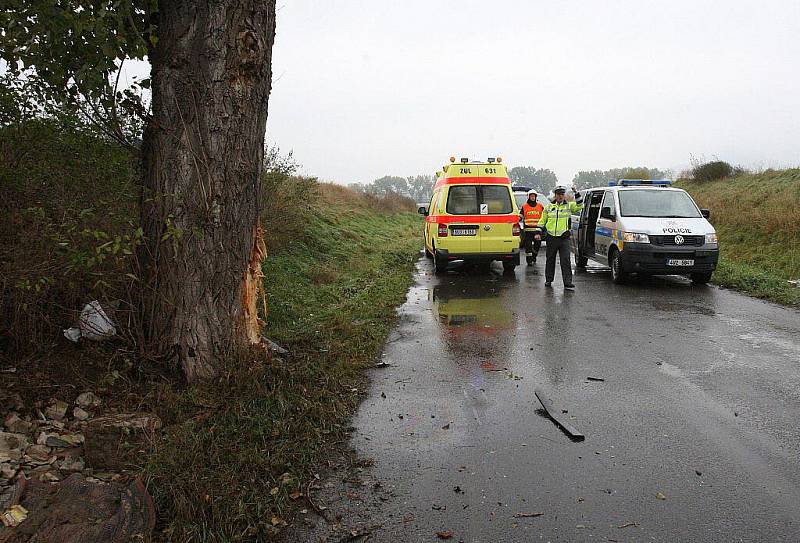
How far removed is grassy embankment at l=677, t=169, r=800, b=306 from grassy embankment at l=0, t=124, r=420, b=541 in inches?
347

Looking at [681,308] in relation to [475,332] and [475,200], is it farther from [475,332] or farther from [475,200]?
[475,200]

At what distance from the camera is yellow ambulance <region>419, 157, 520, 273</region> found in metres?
13.2

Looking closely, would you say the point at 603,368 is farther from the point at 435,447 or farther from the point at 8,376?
the point at 8,376

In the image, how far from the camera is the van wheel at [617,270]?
12.1 meters

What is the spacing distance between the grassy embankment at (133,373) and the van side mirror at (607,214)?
8.20 meters

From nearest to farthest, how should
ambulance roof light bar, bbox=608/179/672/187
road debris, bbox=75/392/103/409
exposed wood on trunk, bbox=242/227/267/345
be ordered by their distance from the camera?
road debris, bbox=75/392/103/409
exposed wood on trunk, bbox=242/227/267/345
ambulance roof light bar, bbox=608/179/672/187

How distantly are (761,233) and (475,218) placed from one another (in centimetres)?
1008

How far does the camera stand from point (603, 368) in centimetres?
634

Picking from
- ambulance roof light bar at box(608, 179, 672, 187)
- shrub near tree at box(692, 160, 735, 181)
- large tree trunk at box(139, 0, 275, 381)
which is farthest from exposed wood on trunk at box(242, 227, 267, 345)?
shrub near tree at box(692, 160, 735, 181)

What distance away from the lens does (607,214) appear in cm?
1297

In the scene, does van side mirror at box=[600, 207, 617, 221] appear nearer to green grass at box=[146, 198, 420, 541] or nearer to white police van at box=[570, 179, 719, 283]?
white police van at box=[570, 179, 719, 283]

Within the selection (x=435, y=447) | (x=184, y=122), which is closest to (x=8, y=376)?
(x=184, y=122)

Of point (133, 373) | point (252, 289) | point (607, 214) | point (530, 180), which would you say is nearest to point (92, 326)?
point (133, 373)

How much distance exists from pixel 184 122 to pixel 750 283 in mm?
10887
